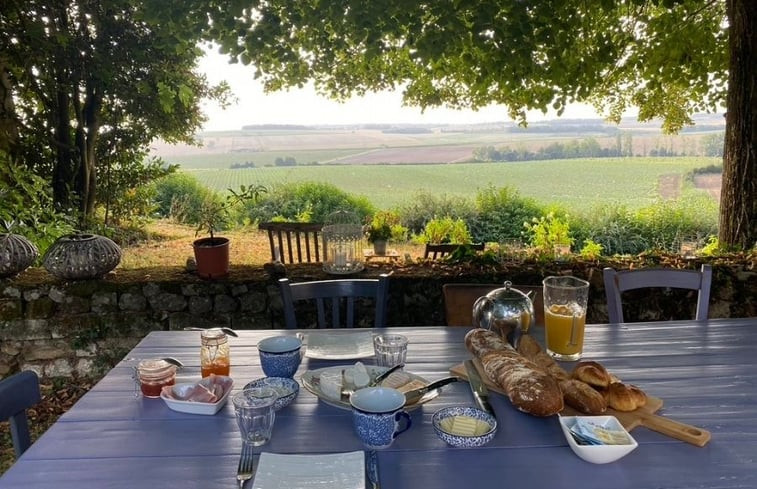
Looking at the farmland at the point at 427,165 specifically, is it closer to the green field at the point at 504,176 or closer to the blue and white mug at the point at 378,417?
the green field at the point at 504,176

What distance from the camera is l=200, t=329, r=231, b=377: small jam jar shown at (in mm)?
1442

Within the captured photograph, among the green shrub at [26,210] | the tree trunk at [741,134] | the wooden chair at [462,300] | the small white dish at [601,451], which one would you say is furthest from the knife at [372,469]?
the tree trunk at [741,134]

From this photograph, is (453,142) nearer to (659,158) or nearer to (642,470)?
(659,158)

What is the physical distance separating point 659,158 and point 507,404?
1526cm

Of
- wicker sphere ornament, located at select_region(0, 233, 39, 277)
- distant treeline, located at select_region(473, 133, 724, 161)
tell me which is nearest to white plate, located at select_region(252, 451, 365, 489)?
wicker sphere ornament, located at select_region(0, 233, 39, 277)

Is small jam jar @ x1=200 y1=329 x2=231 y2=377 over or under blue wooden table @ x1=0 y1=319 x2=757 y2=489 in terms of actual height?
over

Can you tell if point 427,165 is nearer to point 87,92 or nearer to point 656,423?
point 87,92

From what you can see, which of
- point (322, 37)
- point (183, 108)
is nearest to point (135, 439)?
point (322, 37)

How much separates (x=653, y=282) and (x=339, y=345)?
1.21 meters

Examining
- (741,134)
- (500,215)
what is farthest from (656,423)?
(500,215)

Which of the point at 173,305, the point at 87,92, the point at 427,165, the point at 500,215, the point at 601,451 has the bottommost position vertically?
the point at 500,215

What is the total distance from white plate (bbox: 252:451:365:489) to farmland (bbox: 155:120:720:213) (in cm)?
1062

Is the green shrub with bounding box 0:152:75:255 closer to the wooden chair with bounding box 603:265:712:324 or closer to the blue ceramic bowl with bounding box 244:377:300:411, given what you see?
the blue ceramic bowl with bounding box 244:377:300:411

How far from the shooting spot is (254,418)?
3.70 ft
